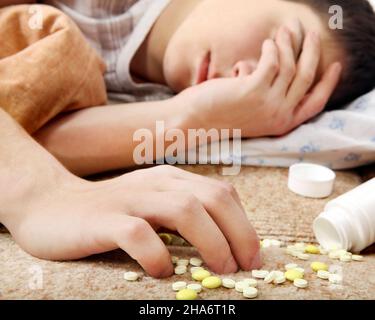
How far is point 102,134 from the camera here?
1.13 meters

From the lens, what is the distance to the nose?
1238 millimetres

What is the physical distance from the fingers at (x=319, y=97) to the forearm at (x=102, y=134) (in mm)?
289

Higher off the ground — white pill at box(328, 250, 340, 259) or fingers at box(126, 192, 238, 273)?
fingers at box(126, 192, 238, 273)

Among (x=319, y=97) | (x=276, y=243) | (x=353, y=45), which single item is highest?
(x=353, y=45)

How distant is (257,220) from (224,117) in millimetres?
306

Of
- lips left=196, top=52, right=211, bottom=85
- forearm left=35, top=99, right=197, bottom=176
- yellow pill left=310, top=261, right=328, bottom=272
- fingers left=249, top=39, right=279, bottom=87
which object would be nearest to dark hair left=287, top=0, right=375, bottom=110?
fingers left=249, top=39, right=279, bottom=87

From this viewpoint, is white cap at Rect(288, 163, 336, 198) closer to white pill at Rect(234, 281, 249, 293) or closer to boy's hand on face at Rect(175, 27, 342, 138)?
boy's hand on face at Rect(175, 27, 342, 138)

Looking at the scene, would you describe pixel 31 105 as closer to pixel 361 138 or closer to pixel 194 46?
pixel 194 46

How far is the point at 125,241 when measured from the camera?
0.67 metres

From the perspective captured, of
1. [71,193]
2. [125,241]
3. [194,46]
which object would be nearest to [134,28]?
[194,46]

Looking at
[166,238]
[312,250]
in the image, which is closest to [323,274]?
[312,250]

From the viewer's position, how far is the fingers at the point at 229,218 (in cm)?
71

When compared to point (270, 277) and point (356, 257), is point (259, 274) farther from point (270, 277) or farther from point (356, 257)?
point (356, 257)

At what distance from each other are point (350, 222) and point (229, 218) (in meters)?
0.27
